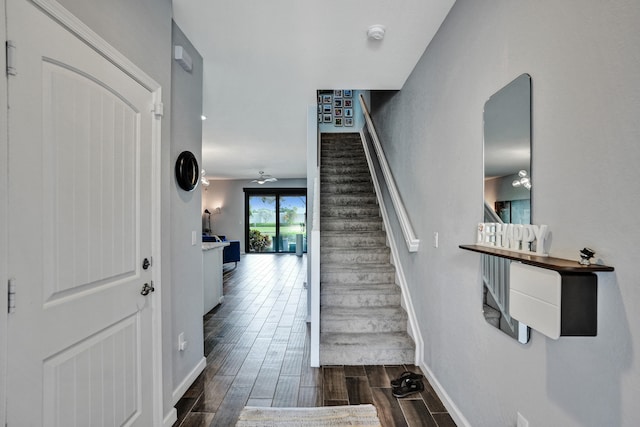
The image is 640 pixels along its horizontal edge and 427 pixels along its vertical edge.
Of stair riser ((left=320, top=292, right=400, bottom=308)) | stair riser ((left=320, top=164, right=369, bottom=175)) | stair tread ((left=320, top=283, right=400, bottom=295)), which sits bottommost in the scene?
stair riser ((left=320, top=292, right=400, bottom=308))

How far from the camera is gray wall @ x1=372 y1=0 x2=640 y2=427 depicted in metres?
0.91

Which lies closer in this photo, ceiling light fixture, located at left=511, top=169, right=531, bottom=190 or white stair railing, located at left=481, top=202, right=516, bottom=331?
ceiling light fixture, located at left=511, top=169, right=531, bottom=190

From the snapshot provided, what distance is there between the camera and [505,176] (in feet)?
4.89

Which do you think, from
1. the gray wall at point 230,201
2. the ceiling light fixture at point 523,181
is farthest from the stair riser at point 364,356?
the gray wall at point 230,201

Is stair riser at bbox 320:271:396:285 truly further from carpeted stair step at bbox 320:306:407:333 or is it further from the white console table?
the white console table

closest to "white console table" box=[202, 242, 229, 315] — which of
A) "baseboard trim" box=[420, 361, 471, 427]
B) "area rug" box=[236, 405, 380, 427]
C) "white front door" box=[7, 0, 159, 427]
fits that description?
"area rug" box=[236, 405, 380, 427]

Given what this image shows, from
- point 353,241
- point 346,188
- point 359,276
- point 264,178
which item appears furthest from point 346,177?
point 264,178

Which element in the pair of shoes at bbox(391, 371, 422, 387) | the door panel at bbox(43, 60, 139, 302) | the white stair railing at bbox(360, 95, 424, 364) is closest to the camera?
the door panel at bbox(43, 60, 139, 302)

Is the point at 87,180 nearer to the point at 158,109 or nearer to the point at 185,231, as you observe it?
the point at 158,109

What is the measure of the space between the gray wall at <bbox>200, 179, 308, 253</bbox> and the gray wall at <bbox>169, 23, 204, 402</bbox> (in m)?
8.95

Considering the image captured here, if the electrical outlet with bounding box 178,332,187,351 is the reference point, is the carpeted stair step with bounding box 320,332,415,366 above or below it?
below

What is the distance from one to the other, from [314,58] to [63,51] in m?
1.89

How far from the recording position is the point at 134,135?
5.56ft

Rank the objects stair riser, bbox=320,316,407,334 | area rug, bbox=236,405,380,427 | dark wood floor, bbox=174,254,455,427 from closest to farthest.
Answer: area rug, bbox=236,405,380,427, dark wood floor, bbox=174,254,455,427, stair riser, bbox=320,316,407,334
